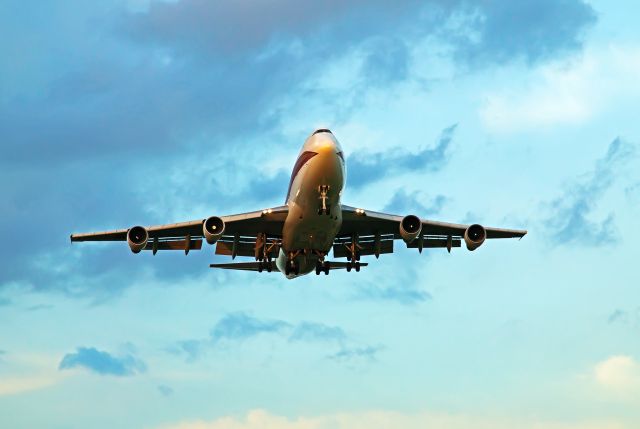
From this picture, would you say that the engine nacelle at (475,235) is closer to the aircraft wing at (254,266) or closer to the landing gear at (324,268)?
the aircraft wing at (254,266)

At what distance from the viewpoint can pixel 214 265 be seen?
61312 millimetres

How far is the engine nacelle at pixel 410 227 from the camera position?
56.2 metres

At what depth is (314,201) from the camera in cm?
5150

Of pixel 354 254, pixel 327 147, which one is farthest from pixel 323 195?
pixel 354 254

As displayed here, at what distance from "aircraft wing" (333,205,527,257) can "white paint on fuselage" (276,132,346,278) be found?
121 inches

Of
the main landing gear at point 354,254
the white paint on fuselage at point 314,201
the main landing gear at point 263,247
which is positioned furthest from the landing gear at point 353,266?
the main landing gear at point 263,247

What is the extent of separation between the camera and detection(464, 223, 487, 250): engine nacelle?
2253 inches

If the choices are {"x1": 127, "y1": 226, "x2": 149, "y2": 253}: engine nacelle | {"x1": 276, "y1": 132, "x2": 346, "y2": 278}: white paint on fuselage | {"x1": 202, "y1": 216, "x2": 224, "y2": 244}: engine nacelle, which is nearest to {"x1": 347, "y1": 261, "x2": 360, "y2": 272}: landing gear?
{"x1": 276, "y1": 132, "x2": 346, "y2": 278}: white paint on fuselage

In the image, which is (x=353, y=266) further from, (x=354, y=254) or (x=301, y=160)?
(x=301, y=160)

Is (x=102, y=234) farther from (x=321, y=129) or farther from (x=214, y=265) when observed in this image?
(x=321, y=129)

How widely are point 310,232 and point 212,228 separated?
447cm

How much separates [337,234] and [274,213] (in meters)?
4.76

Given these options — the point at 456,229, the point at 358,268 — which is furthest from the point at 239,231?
the point at 456,229

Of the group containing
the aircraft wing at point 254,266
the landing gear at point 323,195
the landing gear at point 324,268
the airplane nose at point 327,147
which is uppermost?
the airplane nose at point 327,147
